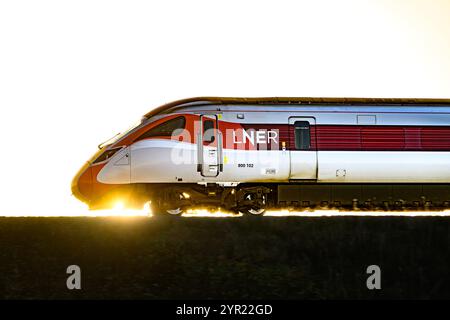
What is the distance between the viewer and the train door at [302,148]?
2362 cm

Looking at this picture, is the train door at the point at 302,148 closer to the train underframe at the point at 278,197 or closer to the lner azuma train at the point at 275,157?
the lner azuma train at the point at 275,157

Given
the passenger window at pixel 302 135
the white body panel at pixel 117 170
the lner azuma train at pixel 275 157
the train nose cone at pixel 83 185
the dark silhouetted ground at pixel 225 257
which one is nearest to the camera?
the dark silhouetted ground at pixel 225 257

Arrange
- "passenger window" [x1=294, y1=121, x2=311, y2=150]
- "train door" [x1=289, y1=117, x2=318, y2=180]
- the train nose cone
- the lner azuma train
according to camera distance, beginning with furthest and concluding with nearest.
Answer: "passenger window" [x1=294, y1=121, x2=311, y2=150] < "train door" [x1=289, y1=117, x2=318, y2=180] < the train nose cone < the lner azuma train

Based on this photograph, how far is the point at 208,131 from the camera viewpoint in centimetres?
2341

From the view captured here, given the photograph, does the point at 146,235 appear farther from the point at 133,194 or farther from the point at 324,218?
the point at 133,194

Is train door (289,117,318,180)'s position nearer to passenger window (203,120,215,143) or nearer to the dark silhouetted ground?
passenger window (203,120,215,143)

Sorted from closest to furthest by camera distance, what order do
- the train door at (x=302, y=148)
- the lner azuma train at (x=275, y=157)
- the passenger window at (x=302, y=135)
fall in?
the lner azuma train at (x=275, y=157), the train door at (x=302, y=148), the passenger window at (x=302, y=135)

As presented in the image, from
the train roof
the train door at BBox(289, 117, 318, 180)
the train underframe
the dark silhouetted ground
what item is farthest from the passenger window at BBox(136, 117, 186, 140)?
the dark silhouetted ground

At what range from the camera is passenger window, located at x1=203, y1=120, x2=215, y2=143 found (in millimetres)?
23344

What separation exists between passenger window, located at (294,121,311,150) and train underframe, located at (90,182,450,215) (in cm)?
109

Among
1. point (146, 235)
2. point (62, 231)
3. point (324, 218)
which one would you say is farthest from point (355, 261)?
point (62, 231)

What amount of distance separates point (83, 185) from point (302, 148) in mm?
6376

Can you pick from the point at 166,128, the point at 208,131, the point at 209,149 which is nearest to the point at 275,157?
the point at 209,149

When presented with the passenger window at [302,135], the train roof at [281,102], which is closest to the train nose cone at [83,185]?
the train roof at [281,102]
